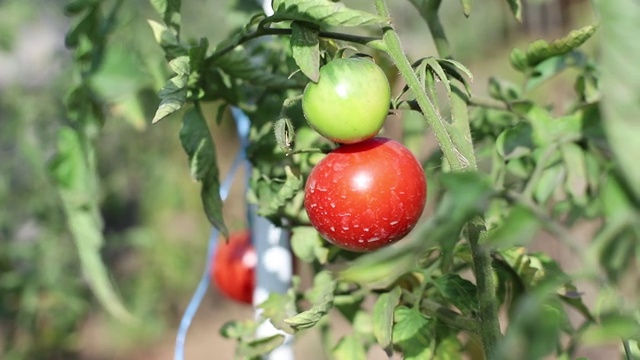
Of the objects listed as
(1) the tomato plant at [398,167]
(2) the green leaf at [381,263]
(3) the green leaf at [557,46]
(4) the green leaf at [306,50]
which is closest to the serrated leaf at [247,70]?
(1) the tomato plant at [398,167]

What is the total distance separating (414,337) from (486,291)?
5.0 inches

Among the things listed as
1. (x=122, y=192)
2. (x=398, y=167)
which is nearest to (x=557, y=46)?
(x=398, y=167)

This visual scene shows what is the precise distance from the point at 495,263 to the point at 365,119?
0.23 m

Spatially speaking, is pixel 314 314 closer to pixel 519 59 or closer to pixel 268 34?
pixel 268 34

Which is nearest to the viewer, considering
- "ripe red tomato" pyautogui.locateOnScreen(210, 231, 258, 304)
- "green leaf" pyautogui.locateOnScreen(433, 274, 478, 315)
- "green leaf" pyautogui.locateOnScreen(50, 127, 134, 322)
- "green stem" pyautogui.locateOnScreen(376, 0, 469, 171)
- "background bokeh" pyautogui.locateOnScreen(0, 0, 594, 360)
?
"green stem" pyautogui.locateOnScreen(376, 0, 469, 171)

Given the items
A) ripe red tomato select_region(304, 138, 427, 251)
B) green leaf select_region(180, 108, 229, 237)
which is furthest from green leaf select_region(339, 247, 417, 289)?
green leaf select_region(180, 108, 229, 237)

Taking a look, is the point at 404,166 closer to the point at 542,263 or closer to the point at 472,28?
the point at 542,263

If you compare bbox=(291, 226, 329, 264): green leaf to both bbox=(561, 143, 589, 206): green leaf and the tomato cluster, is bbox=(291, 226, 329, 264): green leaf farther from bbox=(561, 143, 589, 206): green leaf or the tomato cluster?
bbox=(561, 143, 589, 206): green leaf

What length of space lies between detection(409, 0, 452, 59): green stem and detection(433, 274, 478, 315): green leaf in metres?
0.23

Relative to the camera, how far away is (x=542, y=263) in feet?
2.57

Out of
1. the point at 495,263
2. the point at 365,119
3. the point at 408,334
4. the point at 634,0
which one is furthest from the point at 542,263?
the point at 634,0

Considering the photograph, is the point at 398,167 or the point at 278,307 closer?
the point at 398,167

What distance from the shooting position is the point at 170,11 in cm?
76

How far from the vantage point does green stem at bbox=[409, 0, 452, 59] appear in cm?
78
